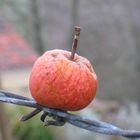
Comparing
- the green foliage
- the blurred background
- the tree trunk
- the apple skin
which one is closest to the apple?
the apple skin

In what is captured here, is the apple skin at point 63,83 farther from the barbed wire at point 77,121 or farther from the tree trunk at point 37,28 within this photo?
the tree trunk at point 37,28

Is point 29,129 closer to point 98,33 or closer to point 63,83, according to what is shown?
point 63,83

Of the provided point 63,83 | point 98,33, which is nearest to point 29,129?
point 63,83

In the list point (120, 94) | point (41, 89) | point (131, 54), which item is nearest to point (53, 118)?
point (41, 89)

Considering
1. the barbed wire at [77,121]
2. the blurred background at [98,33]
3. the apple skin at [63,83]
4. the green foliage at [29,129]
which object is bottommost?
the blurred background at [98,33]

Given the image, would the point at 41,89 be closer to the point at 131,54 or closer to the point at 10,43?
the point at 10,43

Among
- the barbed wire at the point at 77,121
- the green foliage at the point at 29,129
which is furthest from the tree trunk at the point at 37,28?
the barbed wire at the point at 77,121
